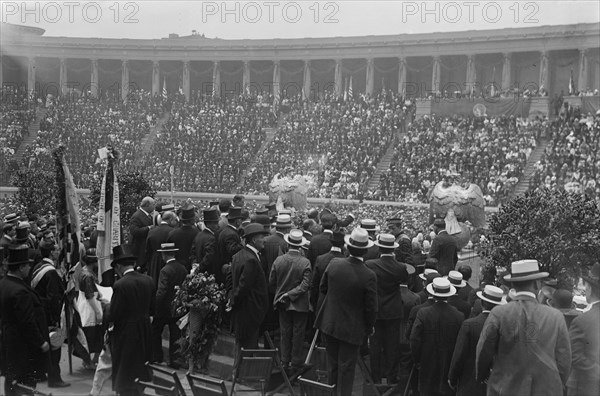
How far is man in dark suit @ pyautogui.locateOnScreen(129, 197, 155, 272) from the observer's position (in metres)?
12.7

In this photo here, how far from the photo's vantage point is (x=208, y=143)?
38.9 m

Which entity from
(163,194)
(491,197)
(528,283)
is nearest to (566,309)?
(528,283)

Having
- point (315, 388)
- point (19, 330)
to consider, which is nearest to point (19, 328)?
point (19, 330)

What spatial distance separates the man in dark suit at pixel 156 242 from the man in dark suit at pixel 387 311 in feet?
10.5

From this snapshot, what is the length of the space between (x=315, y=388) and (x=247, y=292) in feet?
7.56

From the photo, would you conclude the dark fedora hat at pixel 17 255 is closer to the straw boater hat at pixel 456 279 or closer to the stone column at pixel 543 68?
the straw boater hat at pixel 456 279

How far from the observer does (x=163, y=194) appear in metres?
32.8

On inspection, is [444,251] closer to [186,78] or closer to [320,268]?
[320,268]

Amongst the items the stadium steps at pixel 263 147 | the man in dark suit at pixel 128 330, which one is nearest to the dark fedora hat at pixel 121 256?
the man in dark suit at pixel 128 330

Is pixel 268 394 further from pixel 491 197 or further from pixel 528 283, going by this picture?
pixel 491 197

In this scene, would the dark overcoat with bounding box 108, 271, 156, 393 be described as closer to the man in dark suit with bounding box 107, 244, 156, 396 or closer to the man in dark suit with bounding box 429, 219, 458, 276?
the man in dark suit with bounding box 107, 244, 156, 396

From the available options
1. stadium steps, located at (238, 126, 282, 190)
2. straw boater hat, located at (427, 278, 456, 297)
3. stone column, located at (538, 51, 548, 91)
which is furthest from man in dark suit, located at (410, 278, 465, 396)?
stone column, located at (538, 51, 548, 91)

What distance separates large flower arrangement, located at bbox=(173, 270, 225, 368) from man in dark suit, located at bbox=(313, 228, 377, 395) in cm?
178

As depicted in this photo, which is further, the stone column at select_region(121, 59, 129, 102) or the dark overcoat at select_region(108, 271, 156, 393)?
the stone column at select_region(121, 59, 129, 102)
